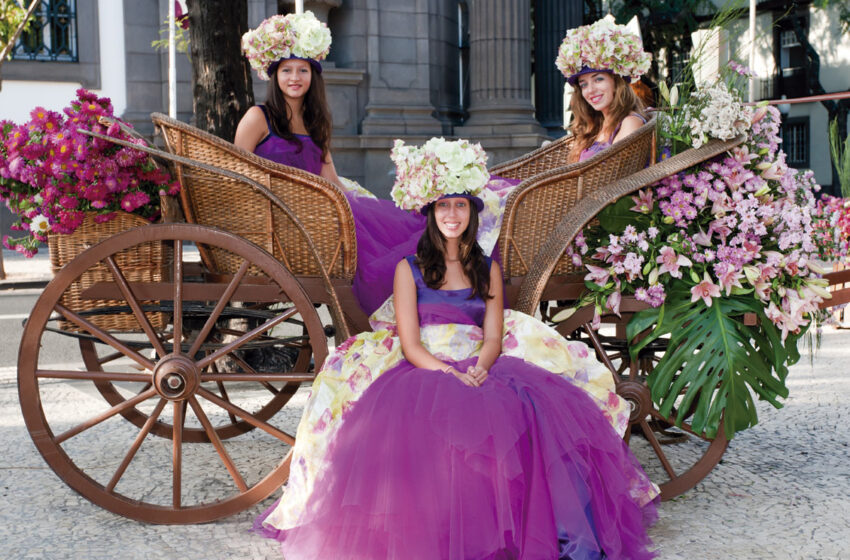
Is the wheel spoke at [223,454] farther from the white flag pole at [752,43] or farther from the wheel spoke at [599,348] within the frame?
the white flag pole at [752,43]

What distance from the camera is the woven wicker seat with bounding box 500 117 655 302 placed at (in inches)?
144

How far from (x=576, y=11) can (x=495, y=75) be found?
3330mm

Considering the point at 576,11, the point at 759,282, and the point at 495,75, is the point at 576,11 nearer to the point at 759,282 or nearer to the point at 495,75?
the point at 495,75

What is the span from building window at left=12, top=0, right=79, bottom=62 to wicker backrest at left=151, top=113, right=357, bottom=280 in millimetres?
12794

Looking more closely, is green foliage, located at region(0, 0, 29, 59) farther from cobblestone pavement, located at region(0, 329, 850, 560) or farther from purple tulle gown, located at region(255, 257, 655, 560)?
purple tulle gown, located at region(255, 257, 655, 560)

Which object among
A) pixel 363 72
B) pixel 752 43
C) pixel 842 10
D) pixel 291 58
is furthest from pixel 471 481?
pixel 842 10

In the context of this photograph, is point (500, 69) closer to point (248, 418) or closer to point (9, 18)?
point (9, 18)

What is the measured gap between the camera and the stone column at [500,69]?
15.1m

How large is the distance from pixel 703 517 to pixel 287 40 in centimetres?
272

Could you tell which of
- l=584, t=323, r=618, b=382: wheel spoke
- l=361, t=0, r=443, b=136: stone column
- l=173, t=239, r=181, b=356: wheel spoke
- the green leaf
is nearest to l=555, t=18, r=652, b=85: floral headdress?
the green leaf

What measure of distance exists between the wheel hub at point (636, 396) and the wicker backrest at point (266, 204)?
3.92ft

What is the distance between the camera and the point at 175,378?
334cm

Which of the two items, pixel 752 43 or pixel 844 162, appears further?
pixel 844 162

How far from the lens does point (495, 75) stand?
15.2 metres
